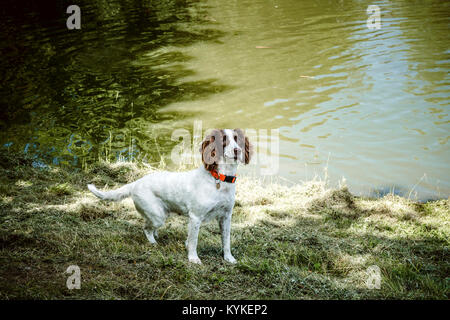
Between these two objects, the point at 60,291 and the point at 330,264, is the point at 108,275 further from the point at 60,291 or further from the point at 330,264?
the point at 330,264

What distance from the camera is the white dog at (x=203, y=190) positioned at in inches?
148

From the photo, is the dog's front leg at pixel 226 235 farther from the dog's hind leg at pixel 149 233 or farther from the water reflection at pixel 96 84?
the water reflection at pixel 96 84

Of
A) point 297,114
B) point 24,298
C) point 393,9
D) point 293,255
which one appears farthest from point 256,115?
point 393,9

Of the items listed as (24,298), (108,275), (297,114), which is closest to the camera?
(24,298)

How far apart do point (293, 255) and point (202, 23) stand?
49.8 ft

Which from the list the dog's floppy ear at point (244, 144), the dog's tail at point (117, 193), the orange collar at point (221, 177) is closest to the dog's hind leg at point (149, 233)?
the dog's tail at point (117, 193)

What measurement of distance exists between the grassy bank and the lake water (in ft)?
3.52

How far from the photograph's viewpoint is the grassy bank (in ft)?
11.1

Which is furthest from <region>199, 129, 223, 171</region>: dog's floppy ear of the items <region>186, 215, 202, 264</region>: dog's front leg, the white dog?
<region>186, 215, 202, 264</region>: dog's front leg

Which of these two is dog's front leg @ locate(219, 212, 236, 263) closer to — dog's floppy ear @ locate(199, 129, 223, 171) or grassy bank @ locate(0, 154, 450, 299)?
grassy bank @ locate(0, 154, 450, 299)

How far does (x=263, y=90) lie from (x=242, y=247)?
6283 mm

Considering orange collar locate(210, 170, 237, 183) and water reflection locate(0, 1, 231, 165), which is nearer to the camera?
orange collar locate(210, 170, 237, 183)

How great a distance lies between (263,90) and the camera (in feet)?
32.8
